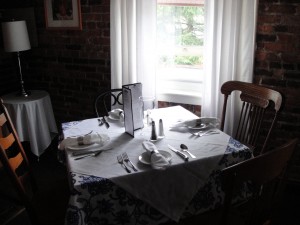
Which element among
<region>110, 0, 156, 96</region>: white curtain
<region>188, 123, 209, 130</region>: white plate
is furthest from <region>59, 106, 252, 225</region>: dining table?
<region>110, 0, 156, 96</region>: white curtain

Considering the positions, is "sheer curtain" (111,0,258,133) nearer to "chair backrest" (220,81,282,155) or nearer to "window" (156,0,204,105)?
"window" (156,0,204,105)

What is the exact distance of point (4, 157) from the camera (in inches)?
59.1

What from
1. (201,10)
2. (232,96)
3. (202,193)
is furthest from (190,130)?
(201,10)

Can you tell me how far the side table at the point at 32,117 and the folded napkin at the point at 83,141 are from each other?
4.51 ft

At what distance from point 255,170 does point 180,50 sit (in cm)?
200

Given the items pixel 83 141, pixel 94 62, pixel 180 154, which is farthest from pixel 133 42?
pixel 180 154

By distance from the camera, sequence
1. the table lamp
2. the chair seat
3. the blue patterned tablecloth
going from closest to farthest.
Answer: the blue patterned tablecloth < the chair seat < the table lamp

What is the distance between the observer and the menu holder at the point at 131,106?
1.71 m

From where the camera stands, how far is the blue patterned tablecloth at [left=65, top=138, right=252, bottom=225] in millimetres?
1308

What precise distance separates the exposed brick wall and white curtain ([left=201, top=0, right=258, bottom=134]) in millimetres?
90

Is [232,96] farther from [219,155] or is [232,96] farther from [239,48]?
[219,155]

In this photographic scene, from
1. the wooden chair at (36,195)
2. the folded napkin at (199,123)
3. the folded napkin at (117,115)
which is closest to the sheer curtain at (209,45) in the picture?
the folded napkin at (199,123)

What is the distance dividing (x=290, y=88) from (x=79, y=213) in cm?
184

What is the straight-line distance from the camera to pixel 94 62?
3148 mm
